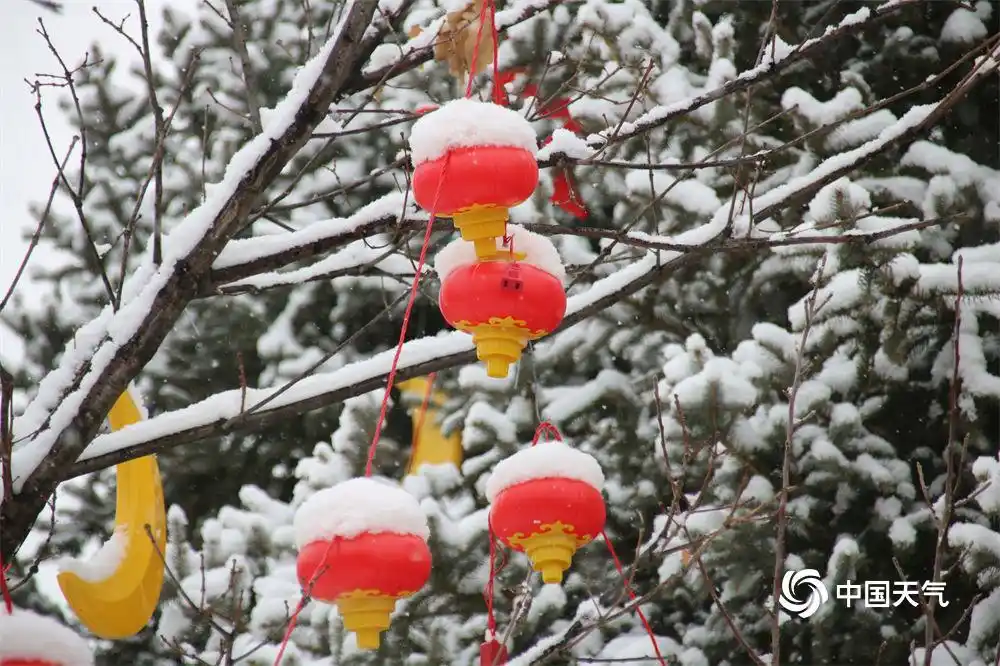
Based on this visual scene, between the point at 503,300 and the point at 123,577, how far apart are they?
4.44ft

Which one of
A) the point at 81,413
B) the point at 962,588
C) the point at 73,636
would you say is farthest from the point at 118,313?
the point at 962,588

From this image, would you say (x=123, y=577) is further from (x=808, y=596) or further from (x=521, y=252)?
(x=808, y=596)

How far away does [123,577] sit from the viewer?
324 centimetres

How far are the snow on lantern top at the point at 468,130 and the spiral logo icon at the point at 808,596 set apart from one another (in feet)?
8.76

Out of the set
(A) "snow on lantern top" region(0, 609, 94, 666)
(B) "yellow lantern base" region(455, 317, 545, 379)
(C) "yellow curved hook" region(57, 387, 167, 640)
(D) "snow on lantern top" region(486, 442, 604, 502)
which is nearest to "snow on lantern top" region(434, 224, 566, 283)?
(B) "yellow lantern base" region(455, 317, 545, 379)

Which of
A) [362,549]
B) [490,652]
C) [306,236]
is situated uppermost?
[306,236]

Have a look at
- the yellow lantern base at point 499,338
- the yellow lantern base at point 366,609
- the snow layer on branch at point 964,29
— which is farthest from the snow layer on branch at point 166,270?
the snow layer on branch at point 964,29

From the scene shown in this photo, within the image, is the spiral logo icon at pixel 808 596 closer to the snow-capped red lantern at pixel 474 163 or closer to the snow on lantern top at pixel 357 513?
the snow on lantern top at pixel 357 513

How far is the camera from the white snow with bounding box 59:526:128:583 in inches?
125

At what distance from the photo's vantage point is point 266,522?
231 inches

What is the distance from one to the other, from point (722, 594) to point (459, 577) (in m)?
1.13

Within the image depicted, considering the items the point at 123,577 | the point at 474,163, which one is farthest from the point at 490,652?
the point at 474,163

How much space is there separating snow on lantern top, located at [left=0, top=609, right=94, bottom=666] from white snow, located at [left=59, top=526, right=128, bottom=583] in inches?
13.6

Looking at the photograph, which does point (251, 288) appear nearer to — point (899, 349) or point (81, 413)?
point (81, 413)
